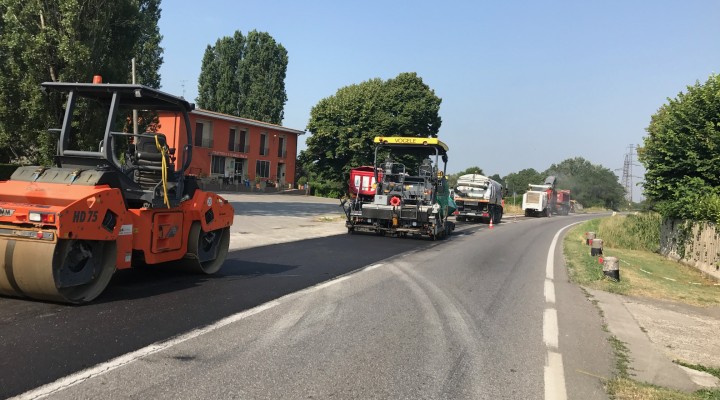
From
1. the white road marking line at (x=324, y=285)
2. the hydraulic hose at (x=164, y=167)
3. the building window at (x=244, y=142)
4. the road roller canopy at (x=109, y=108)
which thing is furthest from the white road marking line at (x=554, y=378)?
the building window at (x=244, y=142)

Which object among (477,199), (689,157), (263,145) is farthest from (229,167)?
(689,157)

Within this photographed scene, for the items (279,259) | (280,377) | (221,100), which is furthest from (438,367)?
(221,100)

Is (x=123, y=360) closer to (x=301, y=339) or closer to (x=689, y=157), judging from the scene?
(x=301, y=339)

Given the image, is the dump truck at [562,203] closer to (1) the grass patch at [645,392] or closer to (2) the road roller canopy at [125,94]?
(2) the road roller canopy at [125,94]

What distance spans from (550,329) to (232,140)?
151 feet

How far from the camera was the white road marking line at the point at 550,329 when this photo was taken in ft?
19.6

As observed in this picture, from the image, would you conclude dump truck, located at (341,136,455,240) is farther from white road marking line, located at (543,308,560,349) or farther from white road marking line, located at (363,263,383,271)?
white road marking line, located at (543,308,560,349)

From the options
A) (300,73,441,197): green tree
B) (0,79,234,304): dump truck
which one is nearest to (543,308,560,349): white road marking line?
(0,79,234,304): dump truck

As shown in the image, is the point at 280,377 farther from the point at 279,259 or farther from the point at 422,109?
the point at 422,109

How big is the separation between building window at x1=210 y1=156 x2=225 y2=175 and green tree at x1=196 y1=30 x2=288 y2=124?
39.1ft

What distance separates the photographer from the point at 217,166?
48.8 meters

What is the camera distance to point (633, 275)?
12.6 meters

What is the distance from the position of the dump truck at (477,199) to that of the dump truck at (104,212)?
2781cm

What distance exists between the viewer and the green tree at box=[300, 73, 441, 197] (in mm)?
51438
